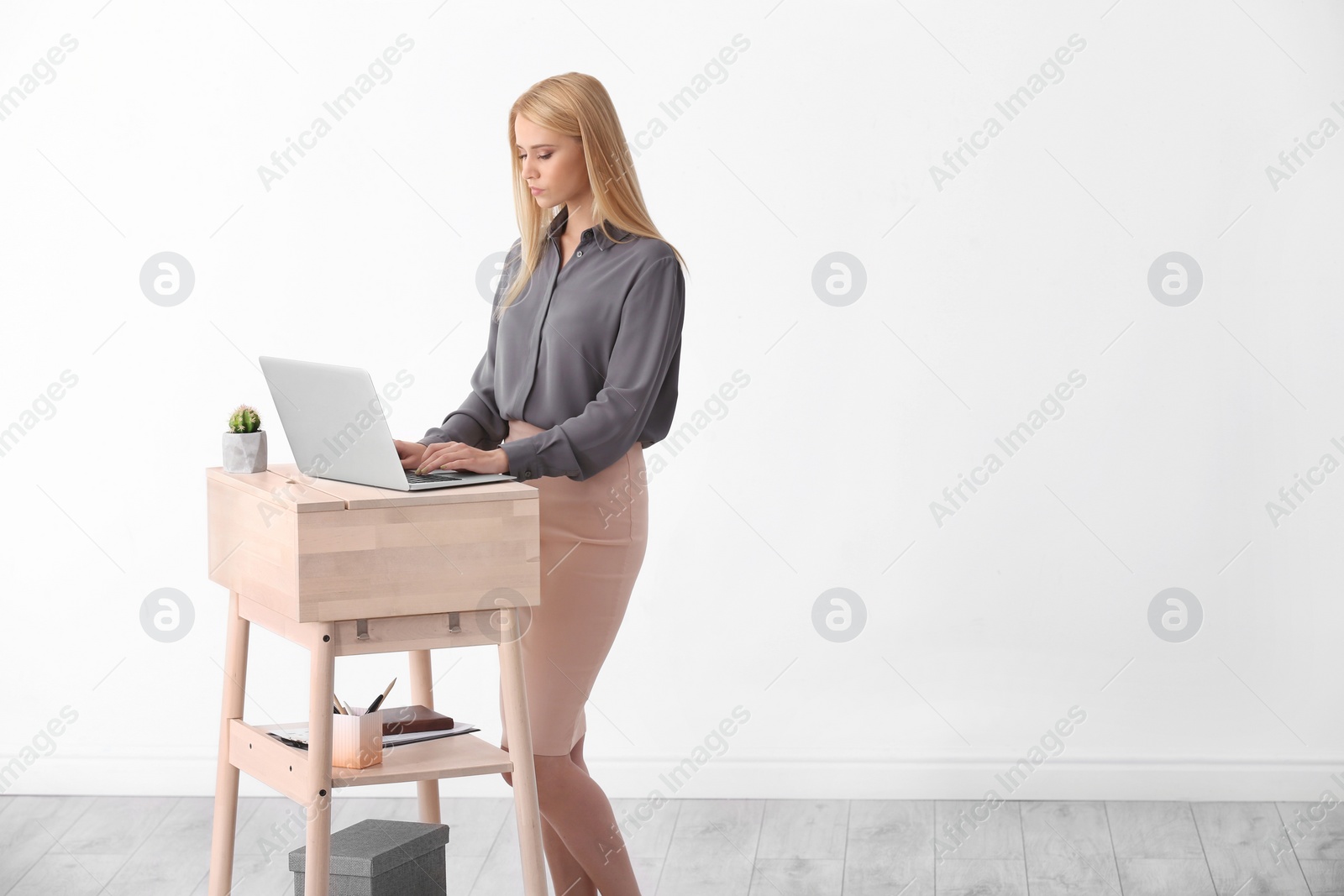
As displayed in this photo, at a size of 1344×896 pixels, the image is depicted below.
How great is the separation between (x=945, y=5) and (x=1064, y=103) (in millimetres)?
367

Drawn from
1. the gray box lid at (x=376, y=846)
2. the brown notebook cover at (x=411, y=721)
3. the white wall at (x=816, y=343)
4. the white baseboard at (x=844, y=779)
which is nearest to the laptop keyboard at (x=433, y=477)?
the brown notebook cover at (x=411, y=721)

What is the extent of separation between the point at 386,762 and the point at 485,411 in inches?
25.8

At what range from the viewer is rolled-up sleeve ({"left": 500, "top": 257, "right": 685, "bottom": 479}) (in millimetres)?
2199

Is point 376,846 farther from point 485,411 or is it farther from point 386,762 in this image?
point 485,411

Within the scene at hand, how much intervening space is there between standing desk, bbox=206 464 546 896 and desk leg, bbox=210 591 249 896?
176mm

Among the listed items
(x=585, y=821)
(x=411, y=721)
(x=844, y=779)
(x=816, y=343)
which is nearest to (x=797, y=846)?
(x=844, y=779)

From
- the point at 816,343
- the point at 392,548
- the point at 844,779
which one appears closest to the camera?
the point at 392,548

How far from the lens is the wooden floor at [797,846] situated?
119 inches

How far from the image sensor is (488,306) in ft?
11.6

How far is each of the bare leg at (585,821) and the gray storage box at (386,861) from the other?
0.60ft

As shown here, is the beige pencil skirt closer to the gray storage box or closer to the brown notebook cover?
the brown notebook cover

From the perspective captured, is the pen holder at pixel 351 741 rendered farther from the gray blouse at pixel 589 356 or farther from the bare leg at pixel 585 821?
the gray blouse at pixel 589 356

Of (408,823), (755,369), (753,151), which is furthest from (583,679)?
(753,151)

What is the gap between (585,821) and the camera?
7.84 feet
